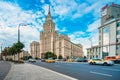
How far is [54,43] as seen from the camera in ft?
616

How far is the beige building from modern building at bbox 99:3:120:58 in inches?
2727

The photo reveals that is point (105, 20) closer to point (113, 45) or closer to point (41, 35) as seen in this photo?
point (113, 45)

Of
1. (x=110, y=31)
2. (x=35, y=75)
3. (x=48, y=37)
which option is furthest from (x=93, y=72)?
(x=48, y=37)

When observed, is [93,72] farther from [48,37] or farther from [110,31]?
[48,37]

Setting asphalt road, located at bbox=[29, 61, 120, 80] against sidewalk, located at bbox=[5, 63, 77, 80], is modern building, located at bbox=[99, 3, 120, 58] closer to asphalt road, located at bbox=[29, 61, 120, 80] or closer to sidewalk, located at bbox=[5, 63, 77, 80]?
asphalt road, located at bbox=[29, 61, 120, 80]

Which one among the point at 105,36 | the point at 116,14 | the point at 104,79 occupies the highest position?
the point at 116,14

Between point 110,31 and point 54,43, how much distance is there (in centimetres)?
9911

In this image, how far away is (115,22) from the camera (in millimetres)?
89000

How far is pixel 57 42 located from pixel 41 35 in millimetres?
23475

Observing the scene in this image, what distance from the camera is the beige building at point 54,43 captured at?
174 metres

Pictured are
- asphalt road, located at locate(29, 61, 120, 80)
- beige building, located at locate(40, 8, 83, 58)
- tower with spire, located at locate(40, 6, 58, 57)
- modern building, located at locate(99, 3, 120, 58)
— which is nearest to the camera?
asphalt road, located at locate(29, 61, 120, 80)

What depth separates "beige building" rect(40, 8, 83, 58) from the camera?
570 ft

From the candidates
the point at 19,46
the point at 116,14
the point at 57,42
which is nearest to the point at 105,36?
the point at 116,14

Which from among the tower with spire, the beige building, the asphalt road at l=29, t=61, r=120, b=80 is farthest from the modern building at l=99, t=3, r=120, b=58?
the tower with spire
